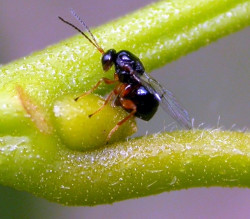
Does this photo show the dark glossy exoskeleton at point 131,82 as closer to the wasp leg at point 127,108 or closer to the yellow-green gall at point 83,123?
the wasp leg at point 127,108

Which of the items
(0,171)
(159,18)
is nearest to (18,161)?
(0,171)

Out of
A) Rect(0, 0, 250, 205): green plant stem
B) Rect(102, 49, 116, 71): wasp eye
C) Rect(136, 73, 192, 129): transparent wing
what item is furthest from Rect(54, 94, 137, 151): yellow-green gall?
Rect(136, 73, 192, 129): transparent wing

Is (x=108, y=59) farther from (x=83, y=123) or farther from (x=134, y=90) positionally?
(x=134, y=90)

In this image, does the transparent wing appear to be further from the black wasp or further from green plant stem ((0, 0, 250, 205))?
green plant stem ((0, 0, 250, 205))

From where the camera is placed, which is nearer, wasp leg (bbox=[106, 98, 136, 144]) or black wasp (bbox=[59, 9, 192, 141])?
wasp leg (bbox=[106, 98, 136, 144])

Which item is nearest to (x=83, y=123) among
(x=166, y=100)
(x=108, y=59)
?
(x=108, y=59)

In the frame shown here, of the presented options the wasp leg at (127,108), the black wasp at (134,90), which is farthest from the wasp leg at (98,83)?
the wasp leg at (127,108)

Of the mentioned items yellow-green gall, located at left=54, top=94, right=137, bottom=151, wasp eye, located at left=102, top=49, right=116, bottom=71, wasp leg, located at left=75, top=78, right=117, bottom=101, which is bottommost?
yellow-green gall, located at left=54, top=94, right=137, bottom=151
